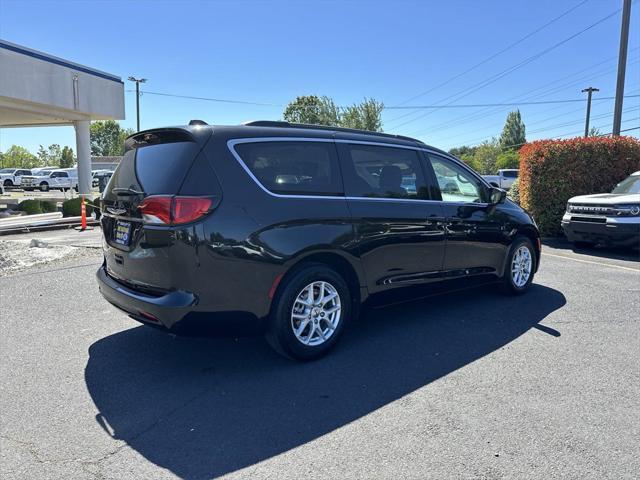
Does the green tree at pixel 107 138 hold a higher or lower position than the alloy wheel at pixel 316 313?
higher

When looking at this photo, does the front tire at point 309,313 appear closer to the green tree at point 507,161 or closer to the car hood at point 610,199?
the car hood at point 610,199

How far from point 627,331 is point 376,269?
2673 mm

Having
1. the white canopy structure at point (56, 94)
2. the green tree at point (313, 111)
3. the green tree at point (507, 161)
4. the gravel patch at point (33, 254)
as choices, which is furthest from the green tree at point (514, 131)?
the gravel patch at point (33, 254)

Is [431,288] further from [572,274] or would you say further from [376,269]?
[572,274]

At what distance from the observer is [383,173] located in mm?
4738

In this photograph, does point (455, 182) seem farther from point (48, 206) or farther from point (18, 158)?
point (18, 158)

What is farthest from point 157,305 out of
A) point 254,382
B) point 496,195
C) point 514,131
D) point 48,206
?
point 514,131

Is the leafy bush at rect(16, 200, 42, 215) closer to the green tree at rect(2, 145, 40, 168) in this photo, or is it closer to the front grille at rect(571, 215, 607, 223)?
the front grille at rect(571, 215, 607, 223)

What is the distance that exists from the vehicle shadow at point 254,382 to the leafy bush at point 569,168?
7.49 m

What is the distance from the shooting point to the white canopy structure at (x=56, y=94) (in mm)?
16109

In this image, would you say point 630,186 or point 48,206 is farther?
point 48,206

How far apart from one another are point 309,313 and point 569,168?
9939 mm

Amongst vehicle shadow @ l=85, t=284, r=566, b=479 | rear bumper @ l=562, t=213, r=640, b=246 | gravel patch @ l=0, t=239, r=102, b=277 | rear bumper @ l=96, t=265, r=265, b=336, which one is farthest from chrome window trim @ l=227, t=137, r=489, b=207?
gravel patch @ l=0, t=239, r=102, b=277

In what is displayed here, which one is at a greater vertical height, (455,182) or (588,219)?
(455,182)
